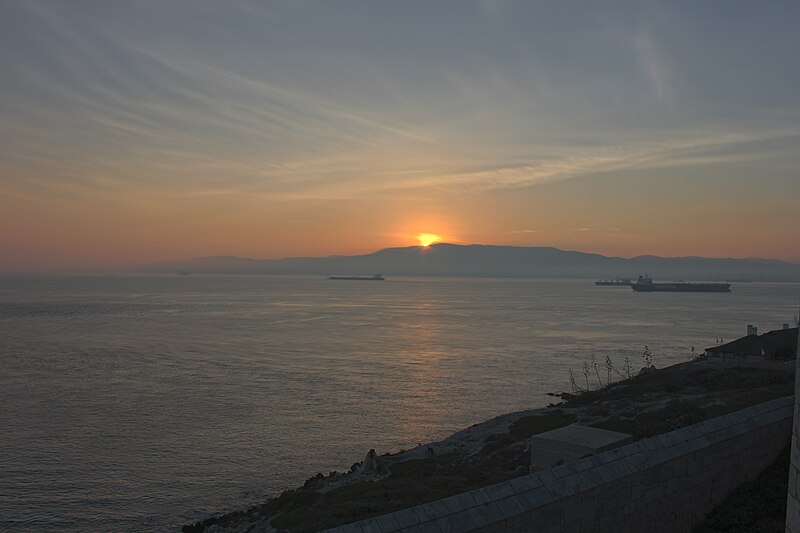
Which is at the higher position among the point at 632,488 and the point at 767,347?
the point at 632,488

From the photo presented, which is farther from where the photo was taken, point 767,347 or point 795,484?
point 767,347

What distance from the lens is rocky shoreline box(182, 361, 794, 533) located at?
23969 mm

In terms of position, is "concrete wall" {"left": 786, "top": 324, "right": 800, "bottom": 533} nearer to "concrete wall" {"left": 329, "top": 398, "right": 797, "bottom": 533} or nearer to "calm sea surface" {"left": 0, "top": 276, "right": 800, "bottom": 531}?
"concrete wall" {"left": 329, "top": 398, "right": 797, "bottom": 533}

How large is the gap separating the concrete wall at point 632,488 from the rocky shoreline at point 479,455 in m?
8.41

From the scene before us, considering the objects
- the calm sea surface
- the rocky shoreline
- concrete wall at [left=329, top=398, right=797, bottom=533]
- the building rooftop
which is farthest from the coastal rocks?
the building rooftop

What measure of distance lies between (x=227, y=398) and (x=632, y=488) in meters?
46.1

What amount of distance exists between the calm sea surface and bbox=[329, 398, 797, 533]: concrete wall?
76.4ft

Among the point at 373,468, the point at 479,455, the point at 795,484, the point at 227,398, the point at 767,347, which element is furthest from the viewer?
the point at 227,398

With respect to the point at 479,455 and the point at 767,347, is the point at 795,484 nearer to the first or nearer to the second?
the point at 479,455

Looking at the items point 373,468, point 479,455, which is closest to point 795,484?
point 479,455

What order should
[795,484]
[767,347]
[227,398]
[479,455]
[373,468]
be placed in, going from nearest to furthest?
1. [795,484]
2. [479,455]
3. [373,468]
4. [767,347]
5. [227,398]

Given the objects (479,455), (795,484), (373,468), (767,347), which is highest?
(795,484)

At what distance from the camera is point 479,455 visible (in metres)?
30.9

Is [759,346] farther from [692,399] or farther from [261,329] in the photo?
[261,329]
